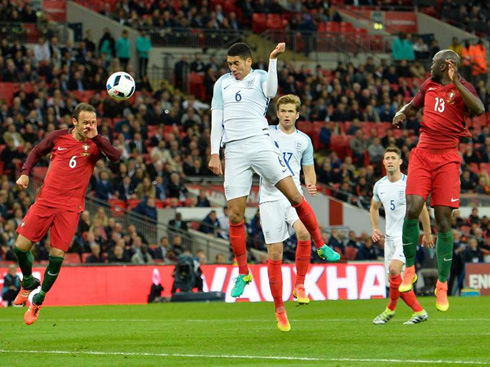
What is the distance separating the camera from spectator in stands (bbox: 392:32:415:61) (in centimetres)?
3931

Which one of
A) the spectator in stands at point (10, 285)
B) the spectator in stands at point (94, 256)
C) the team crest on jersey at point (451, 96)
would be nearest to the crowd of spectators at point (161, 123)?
the spectator in stands at point (94, 256)

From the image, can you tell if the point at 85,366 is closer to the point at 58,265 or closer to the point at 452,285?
the point at 58,265

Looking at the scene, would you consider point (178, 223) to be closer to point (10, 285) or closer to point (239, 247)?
point (10, 285)

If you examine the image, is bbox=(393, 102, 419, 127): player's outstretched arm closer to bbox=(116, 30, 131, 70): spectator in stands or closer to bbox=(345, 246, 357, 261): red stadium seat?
bbox=(345, 246, 357, 261): red stadium seat

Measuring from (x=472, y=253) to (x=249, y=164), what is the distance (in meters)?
17.1

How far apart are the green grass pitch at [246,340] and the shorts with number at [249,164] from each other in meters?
1.78

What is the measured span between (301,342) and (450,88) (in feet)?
11.6

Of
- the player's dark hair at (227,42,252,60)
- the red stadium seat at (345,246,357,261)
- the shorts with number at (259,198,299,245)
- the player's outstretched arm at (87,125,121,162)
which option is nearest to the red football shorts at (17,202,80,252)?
the player's outstretched arm at (87,125,121,162)

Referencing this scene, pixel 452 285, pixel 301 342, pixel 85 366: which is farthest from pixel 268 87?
pixel 452 285

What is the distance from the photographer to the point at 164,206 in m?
29.2

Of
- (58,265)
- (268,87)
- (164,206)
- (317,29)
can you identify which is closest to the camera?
(268,87)

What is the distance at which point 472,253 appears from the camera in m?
28.4

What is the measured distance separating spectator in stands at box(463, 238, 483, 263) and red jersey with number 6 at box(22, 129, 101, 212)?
1657cm

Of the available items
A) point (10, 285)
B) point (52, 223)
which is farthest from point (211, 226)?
point (52, 223)
